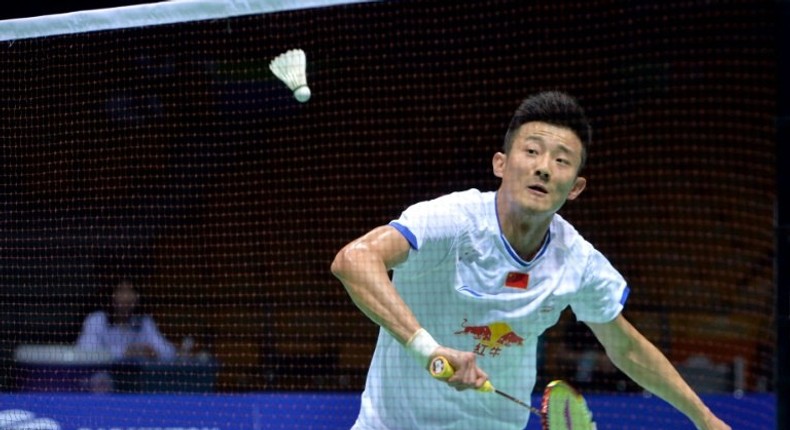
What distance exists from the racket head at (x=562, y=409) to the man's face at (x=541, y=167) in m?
0.65

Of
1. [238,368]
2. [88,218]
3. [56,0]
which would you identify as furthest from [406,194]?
[56,0]

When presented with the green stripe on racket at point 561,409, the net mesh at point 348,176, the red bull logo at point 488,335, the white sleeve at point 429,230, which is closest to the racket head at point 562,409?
the green stripe on racket at point 561,409

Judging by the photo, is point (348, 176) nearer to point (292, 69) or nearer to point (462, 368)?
point (292, 69)

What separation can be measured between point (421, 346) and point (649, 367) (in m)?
1.19

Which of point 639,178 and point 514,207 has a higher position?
point 639,178

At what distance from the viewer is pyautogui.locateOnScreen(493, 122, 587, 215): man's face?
402 centimetres

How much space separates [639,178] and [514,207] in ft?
16.9

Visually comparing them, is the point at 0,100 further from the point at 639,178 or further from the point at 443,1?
the point at 639,178

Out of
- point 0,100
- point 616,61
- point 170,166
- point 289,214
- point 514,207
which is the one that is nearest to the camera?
point 514,207

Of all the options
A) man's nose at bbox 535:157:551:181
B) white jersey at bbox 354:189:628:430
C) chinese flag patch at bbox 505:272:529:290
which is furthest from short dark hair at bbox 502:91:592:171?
chinese flag patch at bbox 505:272:529:290

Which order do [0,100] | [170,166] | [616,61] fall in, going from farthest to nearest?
1. [616,61]
2. [170,166]
3. [0,100]

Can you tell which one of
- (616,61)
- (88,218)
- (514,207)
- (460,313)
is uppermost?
(616,61)

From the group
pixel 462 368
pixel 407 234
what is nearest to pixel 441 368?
pixel 462 368

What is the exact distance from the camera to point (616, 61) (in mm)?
8148
